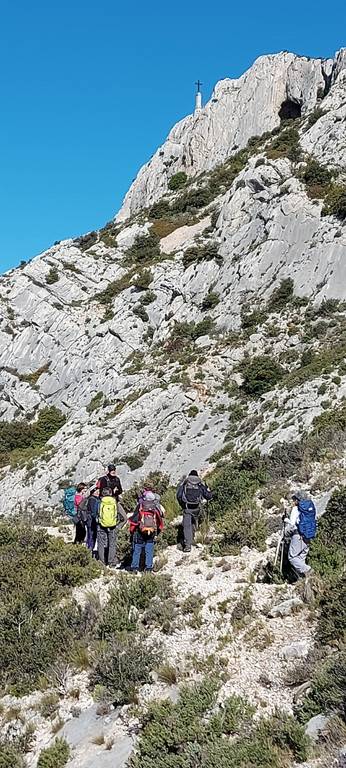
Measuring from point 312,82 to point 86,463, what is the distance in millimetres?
46201

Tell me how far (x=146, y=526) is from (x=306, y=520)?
3.04m

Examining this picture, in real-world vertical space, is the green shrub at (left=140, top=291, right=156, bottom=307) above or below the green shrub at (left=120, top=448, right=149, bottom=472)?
above

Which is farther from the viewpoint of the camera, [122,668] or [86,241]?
[86,241]

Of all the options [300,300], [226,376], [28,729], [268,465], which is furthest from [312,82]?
[28,729]

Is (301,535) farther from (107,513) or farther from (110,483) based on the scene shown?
(110,483)

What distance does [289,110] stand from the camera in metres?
57.4

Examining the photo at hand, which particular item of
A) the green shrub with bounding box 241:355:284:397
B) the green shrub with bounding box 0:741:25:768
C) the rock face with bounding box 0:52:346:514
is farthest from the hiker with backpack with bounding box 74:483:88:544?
the green shrub with bounding box 241:355:284:397

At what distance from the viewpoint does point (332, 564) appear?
9.38m

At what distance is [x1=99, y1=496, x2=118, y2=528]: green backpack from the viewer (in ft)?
37.1

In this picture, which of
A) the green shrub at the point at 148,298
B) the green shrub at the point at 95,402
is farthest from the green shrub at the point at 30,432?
the green shrub at the point at 148,298

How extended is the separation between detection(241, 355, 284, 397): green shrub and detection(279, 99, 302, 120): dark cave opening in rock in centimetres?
3862

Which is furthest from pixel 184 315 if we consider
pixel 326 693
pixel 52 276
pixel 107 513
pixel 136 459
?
pixel 326 693

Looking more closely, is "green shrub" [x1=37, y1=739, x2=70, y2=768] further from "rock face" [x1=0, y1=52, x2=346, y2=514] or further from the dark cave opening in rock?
the dark cave opening in rock

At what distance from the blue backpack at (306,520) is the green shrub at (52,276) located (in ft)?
136
